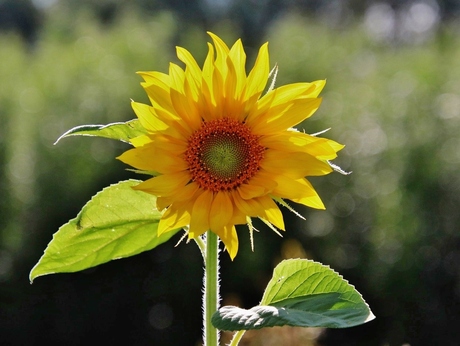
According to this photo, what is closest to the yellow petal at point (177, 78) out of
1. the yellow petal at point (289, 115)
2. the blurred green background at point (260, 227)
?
the yellow petal at point (289, 115)

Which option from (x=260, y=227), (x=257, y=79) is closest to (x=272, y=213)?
(x=257, y=79)

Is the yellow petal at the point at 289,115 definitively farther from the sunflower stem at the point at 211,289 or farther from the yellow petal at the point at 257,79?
the sunflower stem at the point at 211,289

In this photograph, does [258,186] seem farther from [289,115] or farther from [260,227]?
[260,227]

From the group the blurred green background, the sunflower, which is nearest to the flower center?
the sunflower

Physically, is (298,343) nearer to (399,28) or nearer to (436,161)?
(436,161)

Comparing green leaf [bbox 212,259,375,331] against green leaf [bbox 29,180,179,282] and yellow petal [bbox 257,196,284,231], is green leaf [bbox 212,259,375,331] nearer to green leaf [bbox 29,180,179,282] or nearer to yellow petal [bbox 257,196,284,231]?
yellow petal [bbox 257,196,284,231]
